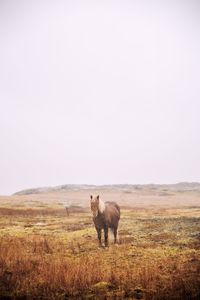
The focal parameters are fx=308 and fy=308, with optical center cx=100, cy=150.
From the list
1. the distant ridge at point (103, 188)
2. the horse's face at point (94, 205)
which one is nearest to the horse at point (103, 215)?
the horse's face at point (94, 205)

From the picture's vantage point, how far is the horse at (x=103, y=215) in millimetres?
16781

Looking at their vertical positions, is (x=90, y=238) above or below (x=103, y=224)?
below

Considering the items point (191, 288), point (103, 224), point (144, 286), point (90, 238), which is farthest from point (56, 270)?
point (90, 238)

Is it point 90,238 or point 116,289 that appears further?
point 90,238

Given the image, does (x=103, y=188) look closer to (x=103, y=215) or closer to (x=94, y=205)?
(x=103, y=215)

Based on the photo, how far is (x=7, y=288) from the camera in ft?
29.0

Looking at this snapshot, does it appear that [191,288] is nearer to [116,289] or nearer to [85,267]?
[116,289]

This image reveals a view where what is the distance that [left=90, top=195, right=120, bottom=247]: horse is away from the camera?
16781 millimetres

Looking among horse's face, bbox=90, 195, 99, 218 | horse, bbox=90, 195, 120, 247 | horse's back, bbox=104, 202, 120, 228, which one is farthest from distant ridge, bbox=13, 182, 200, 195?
horse's face, bbox=90, 195, 99, 218

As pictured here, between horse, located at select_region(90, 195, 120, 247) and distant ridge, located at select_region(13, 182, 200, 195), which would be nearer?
horse, located at select_region(90, 195, 120, 247)

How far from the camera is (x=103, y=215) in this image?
17.6m

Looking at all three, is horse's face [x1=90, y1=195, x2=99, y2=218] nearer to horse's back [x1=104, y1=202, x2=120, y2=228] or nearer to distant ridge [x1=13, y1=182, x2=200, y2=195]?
horse's back [x1=104, y1=202, x2=120, y2=228]

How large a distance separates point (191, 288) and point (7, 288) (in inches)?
202

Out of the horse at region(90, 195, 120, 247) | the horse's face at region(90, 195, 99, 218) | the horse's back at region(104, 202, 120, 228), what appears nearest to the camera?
the horse's face at region(90, 195, 99, 218)
